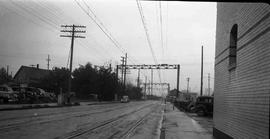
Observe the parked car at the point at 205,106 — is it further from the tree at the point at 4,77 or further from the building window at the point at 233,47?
the tree at the point at 4,77

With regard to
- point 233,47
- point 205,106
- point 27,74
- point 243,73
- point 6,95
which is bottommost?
point 205,106

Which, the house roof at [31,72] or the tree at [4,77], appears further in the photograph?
the house roof at [31,72]

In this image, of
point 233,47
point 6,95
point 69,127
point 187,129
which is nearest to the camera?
point 233,47

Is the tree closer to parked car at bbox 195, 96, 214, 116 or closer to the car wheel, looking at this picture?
the car wheel

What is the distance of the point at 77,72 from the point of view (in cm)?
8319

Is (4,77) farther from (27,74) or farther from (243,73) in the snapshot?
(243,73)

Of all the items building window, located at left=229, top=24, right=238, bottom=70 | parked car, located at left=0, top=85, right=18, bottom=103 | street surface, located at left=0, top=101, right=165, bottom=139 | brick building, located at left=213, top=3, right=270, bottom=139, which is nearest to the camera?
brick building, located at left=213, top=3, right=270, bottom=139

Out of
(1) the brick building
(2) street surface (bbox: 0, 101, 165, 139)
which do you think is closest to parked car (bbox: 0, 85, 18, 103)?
(2) street surface (bbox: 0, 101, 165, 139)

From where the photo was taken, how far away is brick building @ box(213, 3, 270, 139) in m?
8.61

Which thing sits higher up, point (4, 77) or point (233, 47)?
point (4, 77)

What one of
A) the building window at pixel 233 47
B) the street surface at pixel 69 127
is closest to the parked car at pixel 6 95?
the street surface at pixel 69 127

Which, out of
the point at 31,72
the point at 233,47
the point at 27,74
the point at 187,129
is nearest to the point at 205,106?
the point at 187,129

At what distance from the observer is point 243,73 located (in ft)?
35.7

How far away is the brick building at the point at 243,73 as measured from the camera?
339 inches
